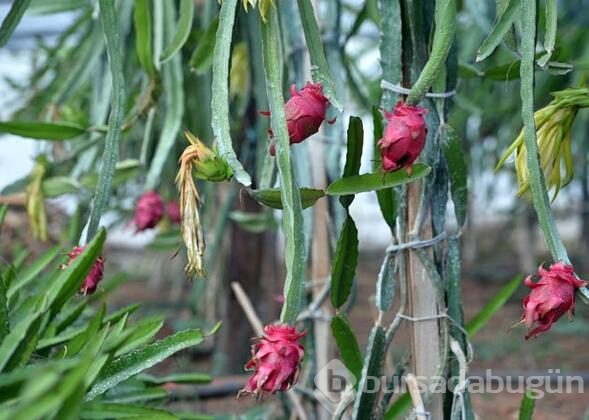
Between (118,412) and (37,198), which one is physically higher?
(37,198)

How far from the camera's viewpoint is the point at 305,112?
0.63 m

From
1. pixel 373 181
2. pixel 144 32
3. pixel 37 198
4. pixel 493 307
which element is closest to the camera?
pixel 373 181

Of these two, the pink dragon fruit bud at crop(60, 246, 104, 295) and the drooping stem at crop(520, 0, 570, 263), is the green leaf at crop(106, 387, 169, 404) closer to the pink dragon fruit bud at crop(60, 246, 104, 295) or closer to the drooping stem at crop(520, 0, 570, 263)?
the pink dragon fruit bud at crop(60, 246, 104, 295)

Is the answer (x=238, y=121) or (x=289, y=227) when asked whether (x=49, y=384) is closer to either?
(x=289, y=227)

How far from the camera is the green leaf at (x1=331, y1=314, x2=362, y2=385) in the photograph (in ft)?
2.50

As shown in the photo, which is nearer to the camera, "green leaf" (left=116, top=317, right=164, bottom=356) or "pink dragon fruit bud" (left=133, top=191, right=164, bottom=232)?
"green leaf" (left=116, top=317, right=164, bottom=356)

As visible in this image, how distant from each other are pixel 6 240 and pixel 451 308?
1372mm

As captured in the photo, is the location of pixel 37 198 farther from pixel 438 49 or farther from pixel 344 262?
pixel 438 49

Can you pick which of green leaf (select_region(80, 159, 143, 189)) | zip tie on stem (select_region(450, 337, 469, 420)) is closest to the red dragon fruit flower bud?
zip tie on stem (select_region(450, 337, 469, 420))

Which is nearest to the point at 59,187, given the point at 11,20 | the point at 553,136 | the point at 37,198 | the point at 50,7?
the point at 37,198

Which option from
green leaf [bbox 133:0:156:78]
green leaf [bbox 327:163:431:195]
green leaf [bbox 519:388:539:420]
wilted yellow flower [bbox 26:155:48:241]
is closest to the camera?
green leaf [bbox 327:163:431:195]

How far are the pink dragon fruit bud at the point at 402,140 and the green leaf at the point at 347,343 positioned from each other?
7.8 inches

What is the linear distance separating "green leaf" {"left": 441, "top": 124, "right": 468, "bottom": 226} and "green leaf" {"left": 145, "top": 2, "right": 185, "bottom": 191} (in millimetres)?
442

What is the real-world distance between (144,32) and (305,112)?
0.50m
